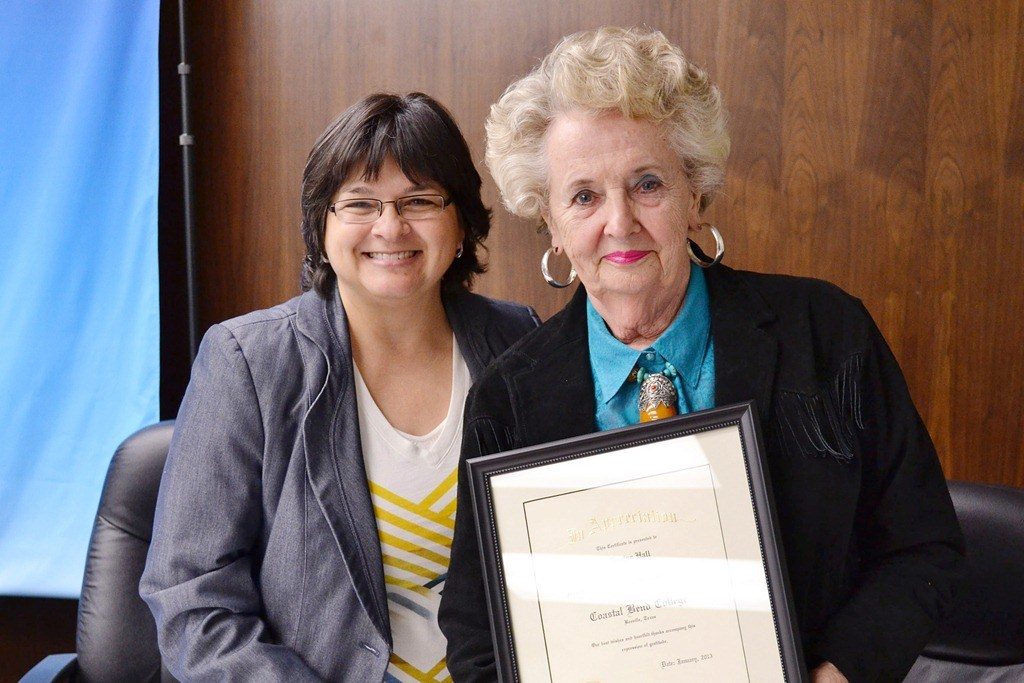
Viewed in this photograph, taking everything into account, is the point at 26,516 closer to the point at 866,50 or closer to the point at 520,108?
the point at 520,108

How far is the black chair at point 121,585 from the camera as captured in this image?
2043mm

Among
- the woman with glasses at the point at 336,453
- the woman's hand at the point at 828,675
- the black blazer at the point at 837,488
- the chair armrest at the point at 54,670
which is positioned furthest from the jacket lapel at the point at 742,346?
the chair armrest at the point at 54,670

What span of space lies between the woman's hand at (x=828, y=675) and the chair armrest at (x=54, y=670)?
1.53m

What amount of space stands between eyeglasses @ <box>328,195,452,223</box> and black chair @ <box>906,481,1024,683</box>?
1.19m

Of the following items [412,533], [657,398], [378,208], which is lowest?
[412,533]

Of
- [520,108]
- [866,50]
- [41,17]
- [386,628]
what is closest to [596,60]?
[520,108]

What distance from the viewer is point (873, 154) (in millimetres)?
2422

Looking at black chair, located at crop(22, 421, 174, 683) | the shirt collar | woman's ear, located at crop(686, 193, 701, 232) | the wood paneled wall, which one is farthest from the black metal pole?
woman's ear, located at crop(686, 193, 701, 232)

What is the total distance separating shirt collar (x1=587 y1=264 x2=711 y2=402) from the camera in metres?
1.49

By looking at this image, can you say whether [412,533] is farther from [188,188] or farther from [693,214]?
[188,188]

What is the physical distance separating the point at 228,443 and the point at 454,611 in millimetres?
550

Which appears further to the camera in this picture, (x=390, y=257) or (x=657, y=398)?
(x=390, y=257)

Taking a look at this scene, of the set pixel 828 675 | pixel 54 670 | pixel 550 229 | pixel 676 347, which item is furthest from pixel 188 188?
pixel 828 675

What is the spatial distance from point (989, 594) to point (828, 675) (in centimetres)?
74
